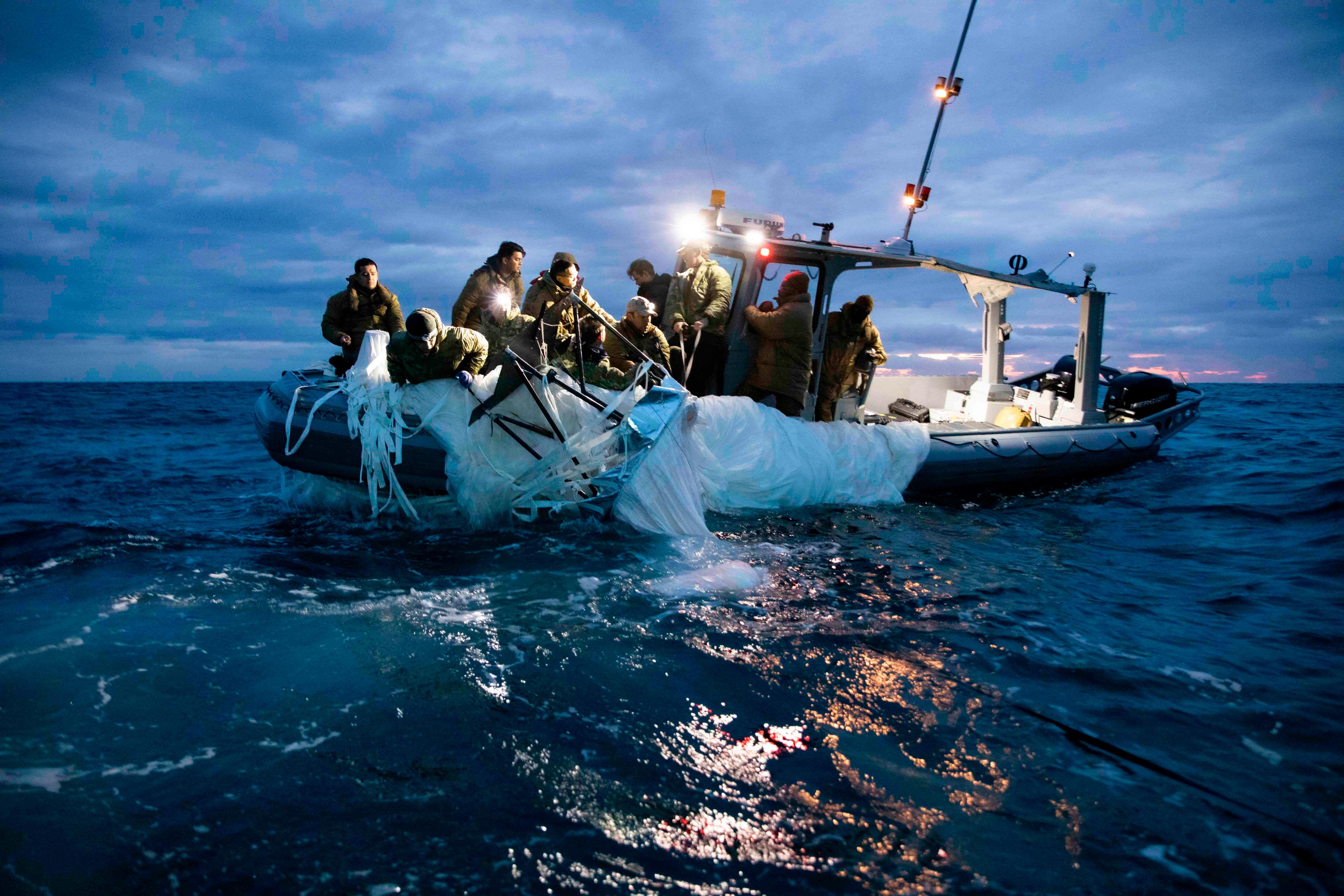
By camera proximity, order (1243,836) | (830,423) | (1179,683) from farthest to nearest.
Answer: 1. (830,423)
2. (1179,683)
3. (1243,836)

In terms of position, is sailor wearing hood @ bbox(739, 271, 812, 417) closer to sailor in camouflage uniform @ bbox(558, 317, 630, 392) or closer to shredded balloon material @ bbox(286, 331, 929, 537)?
shredded balloon material @ bbox(286, 331, 929, 537)

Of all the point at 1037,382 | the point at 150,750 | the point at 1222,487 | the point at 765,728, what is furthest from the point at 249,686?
the point at 1037,382

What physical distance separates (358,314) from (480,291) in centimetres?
139

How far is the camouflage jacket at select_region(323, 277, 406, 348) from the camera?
6117mm

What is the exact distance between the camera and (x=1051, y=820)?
2104 millimetres

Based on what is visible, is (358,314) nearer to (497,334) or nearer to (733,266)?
(497,334)

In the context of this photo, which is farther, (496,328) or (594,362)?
(496,328)

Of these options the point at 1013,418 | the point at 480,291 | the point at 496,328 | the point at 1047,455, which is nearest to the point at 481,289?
the point at 480,291

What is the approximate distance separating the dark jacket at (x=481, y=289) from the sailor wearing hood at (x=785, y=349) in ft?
7.22

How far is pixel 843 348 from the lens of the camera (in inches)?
263

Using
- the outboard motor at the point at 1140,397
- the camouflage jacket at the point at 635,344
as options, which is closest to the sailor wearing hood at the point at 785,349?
the camouflage jacket at the point at 635,344

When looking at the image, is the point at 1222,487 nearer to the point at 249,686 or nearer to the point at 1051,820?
the point at 1051,820

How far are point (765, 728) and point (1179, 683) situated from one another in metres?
2.05

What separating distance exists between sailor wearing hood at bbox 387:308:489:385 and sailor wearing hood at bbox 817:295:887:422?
353cm
